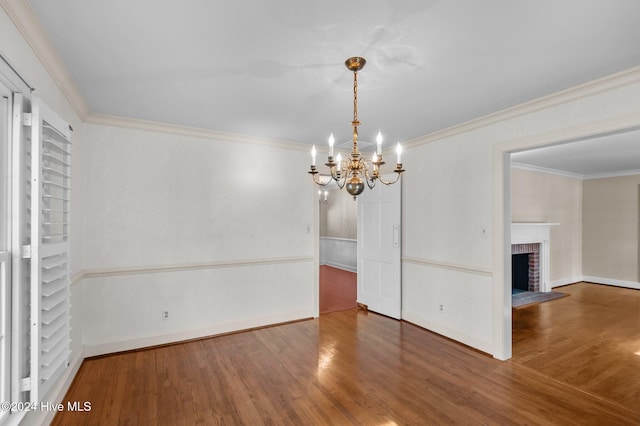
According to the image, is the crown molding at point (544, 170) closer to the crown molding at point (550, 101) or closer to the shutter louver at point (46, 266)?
the crown molding at point (550, 101)

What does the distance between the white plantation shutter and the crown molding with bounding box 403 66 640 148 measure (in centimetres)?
377

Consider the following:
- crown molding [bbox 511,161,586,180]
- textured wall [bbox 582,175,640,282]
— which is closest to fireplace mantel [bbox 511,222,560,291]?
crown molding [bbox 511,161,586,180]

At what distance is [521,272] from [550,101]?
4.87m

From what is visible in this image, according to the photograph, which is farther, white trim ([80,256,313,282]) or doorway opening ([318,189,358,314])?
doorway opening ([318,189,358,314])

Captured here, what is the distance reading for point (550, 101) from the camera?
277 cm

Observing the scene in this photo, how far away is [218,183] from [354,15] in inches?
108

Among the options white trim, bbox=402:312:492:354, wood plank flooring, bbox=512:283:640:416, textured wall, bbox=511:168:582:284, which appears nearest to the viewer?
wood plank flooring, bbox=512:283:640:416

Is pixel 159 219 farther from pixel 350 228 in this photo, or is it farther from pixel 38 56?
pixel 350 228

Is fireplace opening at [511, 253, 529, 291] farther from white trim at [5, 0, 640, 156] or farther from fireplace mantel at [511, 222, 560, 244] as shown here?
white trim at [5, 0, 640, 156]

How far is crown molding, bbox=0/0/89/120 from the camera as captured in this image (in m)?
1.56

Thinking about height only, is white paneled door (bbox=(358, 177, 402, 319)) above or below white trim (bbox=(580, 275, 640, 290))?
above

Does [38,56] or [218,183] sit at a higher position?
[38,56]

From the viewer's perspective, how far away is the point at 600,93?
97.8 inches

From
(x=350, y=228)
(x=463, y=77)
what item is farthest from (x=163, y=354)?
(x=350, y=228)
